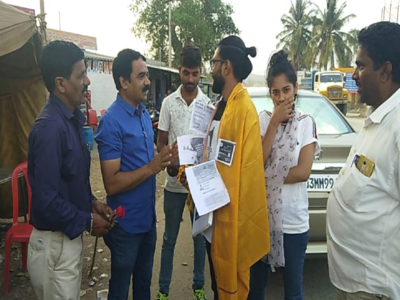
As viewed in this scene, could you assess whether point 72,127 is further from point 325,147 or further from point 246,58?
point 325,147

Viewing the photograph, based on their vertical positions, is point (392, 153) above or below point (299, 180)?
above

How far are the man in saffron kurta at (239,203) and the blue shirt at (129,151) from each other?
53 cm

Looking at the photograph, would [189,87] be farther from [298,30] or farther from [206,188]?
[298,30]

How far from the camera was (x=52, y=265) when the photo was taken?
1815 mm

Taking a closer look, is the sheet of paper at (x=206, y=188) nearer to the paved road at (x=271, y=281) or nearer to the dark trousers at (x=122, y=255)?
the dark trousers at (x=122, y=255)

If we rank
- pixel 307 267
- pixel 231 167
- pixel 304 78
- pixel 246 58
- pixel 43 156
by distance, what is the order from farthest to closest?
pixel 304 78, pixel 307 267, pixel 246 58, pixel 231 167, pixel 43 156

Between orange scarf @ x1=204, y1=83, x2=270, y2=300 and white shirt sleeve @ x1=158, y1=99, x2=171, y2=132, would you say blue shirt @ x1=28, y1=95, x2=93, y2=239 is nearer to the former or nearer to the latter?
orange scarf @ x1=204, y1=83, x2=270, y2=300

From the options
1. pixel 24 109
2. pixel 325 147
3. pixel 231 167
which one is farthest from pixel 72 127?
pixel 24 109

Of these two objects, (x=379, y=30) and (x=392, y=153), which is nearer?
(x=392, y=153)

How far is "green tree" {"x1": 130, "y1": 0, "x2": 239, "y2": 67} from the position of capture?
30422 mm

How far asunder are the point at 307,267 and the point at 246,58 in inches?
103

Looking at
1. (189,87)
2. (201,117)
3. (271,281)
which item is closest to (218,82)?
(201,117)

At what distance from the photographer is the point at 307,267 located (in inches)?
147

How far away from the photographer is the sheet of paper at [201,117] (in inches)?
85.7
